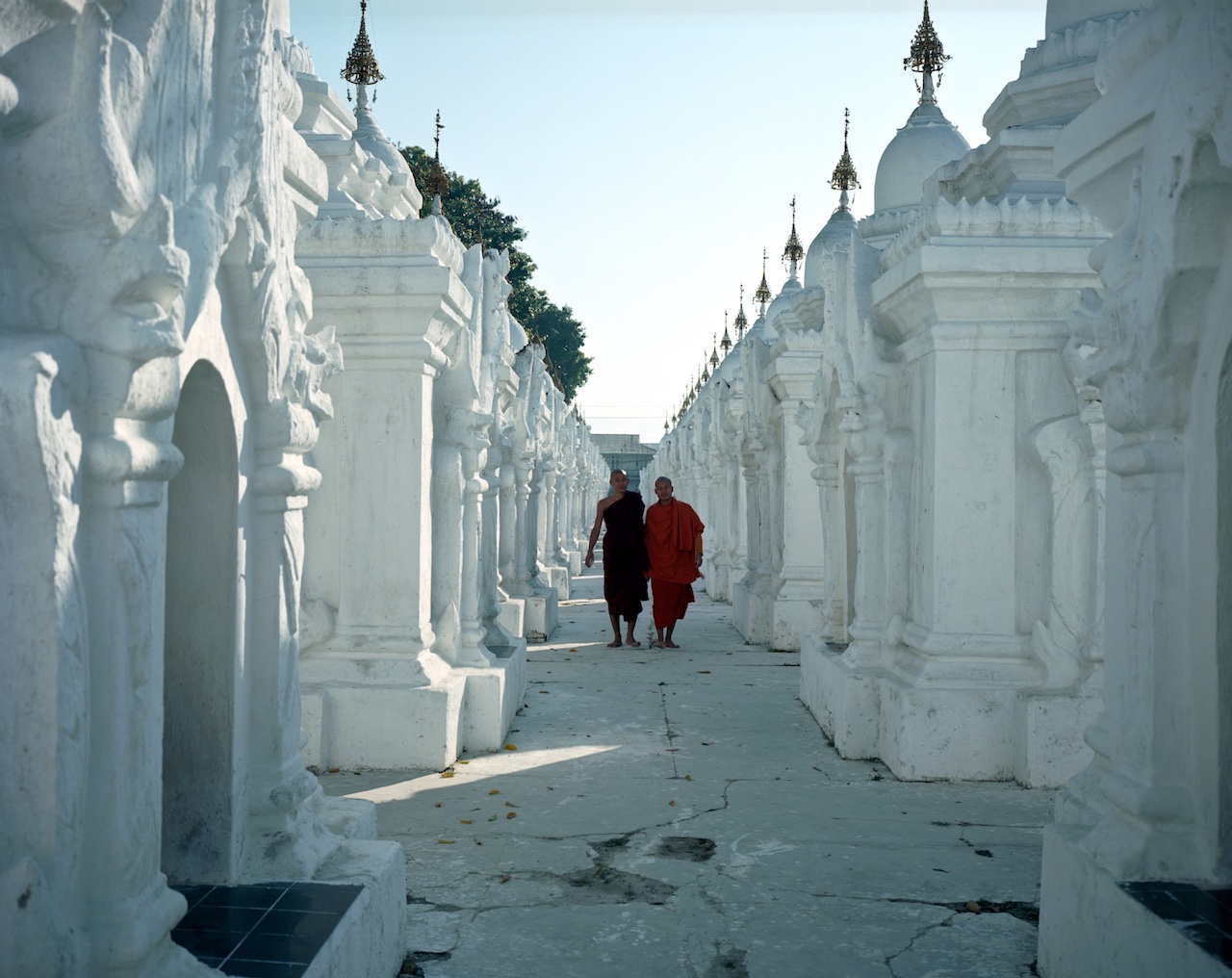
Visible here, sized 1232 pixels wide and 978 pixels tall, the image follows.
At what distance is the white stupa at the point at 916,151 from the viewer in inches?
384

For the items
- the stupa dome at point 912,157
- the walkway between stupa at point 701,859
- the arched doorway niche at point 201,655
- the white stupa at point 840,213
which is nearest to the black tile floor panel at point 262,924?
the arched doorway niche at point 201,655

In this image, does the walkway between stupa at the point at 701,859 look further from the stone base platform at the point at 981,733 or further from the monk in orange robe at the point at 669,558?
the monk in orange robe at the point at 669,558

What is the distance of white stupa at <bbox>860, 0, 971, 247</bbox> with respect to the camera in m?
9.76

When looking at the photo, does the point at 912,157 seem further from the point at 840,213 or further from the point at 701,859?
the point at 701,859

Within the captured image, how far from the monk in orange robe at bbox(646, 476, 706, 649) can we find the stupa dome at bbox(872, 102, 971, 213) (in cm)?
325

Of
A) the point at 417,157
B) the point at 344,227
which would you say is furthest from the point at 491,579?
the point at 417,157

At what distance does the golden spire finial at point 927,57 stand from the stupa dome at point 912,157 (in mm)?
331

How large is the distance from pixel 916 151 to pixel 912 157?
68 mm

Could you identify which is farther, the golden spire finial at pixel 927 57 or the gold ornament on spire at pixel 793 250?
the gold ornament on spire at pixel 793 250

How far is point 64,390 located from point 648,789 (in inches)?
152

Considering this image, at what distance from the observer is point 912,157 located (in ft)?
32.8

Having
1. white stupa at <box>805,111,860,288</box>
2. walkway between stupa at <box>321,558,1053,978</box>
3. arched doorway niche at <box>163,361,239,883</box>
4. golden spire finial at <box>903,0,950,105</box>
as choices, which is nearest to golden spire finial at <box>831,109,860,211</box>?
white stupa at <box>805,111,860,288</box>

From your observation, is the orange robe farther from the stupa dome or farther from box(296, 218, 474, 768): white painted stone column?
box(296, 218, 474, 768): white painted stone column

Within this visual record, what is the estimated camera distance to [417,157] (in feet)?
94.3
